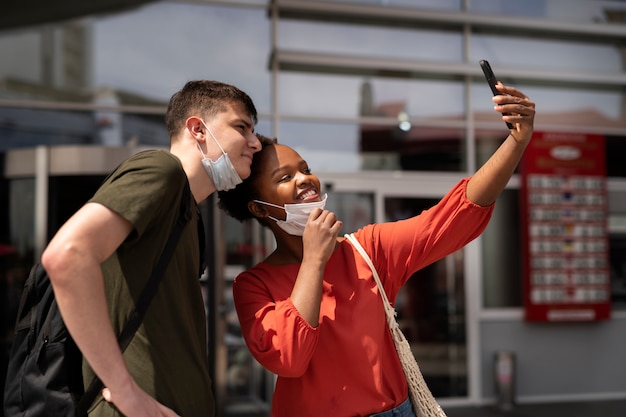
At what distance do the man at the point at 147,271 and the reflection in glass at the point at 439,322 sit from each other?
6.04 m

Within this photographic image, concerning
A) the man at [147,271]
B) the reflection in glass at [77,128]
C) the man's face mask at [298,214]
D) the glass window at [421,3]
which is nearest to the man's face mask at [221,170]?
the man at [147,271]

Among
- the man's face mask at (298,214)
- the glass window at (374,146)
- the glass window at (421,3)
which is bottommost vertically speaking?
the man's face mask at (298,214)

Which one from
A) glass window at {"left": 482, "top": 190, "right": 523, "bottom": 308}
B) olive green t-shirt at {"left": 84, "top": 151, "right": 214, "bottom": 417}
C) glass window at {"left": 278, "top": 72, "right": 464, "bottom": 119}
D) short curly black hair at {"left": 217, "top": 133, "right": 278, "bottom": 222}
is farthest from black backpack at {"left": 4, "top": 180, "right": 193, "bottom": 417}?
glass window at {"left": 482, "top": 190, "right": 523, "bottom": 308}

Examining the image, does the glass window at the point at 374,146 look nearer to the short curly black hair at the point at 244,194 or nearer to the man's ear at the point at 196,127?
the short curly black hair at the point at 244,194

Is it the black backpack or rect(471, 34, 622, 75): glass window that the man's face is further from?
rect(471, 34, 622, 75): glass window

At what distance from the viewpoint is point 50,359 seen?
1674mm

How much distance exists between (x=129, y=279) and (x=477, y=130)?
689 cm

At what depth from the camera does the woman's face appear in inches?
86.2

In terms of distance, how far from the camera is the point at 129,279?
162cm

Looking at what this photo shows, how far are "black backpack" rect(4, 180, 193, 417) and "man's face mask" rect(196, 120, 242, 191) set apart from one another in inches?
6.3

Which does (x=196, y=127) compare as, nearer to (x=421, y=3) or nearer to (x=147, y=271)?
(x=147, y=271)

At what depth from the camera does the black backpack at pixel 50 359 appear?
1.62m

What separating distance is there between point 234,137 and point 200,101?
0.14 meters

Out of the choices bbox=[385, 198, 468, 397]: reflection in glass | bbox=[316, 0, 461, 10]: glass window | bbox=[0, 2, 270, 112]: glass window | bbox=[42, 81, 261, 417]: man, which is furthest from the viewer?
bbox=[316, 0, 461, 10]: glass window
